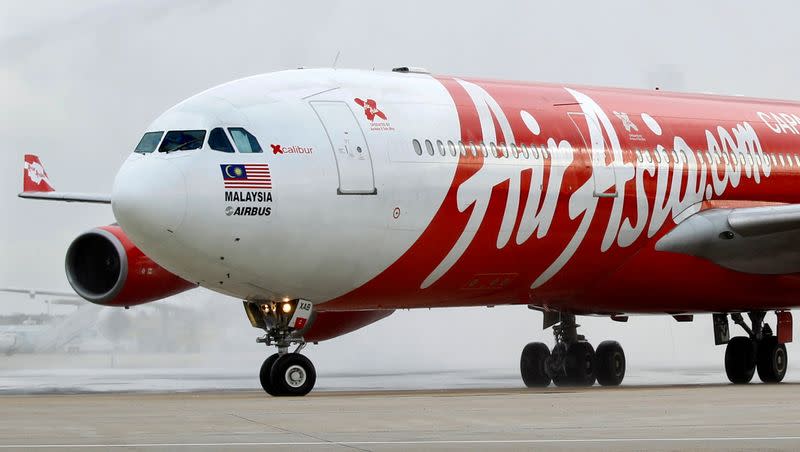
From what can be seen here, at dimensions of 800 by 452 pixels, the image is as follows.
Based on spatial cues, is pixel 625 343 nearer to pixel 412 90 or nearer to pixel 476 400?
pixel 412 90

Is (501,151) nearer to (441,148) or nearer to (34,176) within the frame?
(441,148)

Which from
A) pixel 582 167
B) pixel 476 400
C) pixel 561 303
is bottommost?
pixel 476 400

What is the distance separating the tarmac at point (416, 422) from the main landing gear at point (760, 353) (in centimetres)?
644

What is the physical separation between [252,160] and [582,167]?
4.85m

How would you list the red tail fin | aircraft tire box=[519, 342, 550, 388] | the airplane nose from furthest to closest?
aircraft tire box=[519, 342, 550, 388] < the red tail fin < the airplane nose

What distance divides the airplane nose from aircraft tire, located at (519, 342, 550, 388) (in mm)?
8850

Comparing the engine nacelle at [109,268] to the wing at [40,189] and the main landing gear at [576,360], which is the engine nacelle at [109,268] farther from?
the main landing gear at [576,360]

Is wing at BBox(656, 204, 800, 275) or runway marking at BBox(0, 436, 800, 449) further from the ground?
wing at BBox(656, 204, 800, 275)

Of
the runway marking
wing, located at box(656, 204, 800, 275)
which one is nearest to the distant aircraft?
wing, located at box(656, 204, 800, 275)

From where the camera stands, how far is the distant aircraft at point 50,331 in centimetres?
2495

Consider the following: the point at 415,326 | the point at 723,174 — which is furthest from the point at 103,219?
the point at 723,174

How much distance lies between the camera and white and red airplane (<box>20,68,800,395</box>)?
17.1 m

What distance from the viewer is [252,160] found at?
17.0m

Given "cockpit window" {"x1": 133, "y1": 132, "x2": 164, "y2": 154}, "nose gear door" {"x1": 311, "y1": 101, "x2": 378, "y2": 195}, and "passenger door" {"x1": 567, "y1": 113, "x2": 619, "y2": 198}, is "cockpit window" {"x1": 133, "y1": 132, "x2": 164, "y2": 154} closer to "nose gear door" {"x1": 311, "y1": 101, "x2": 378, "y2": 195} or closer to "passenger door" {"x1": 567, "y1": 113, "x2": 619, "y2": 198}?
"nose gear door" {"x1": 311, "y1": 101, "x2": 378, "y2": 195}
